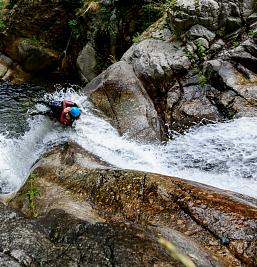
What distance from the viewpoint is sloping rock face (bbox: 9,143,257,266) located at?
13.3ft

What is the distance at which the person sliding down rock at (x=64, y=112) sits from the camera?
9.00 metres

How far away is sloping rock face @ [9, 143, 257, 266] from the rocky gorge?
15 millimetres

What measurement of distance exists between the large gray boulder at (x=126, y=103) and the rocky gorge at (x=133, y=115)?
31mm

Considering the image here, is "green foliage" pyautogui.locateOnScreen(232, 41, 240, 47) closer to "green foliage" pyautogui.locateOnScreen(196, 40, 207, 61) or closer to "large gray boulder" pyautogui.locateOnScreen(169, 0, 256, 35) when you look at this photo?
"large gray boulder" pyautogui.locateOnScreen(169, 0, 256, 35)

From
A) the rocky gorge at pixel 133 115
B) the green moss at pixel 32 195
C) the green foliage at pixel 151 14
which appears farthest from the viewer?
the green foliage at pixel 151 14

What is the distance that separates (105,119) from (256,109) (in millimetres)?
3773

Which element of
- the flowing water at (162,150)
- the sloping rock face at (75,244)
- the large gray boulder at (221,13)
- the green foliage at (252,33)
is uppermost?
the sloping rock face at (75,244)

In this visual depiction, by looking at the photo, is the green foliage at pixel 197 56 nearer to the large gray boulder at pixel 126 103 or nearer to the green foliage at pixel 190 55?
the green foliage at pixel 190 55

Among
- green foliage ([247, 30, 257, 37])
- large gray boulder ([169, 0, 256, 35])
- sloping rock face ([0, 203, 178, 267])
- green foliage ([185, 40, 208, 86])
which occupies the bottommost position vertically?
green foliage ([185, 40, 208, 86])

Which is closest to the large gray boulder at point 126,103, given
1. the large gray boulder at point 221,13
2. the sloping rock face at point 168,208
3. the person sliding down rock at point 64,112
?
the person sliding down rock at point 64,112

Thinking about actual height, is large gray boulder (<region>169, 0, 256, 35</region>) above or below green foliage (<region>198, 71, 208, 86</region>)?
above

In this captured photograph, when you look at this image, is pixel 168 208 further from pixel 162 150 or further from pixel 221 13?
pixel 221 13

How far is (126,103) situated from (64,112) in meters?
1.69

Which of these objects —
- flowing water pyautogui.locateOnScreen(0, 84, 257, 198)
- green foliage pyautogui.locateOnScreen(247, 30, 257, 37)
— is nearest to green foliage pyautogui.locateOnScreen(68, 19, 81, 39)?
flowing water pyautogui.locateOnScreen(0, 84, 257, 198)
